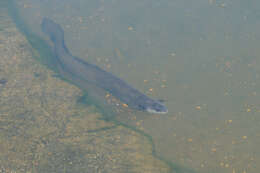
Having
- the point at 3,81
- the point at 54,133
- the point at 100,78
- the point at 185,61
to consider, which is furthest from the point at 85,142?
the point at 185,61

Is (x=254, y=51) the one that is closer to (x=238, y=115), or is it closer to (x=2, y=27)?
(x=238, y=115)

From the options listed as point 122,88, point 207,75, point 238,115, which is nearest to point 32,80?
point 122,88

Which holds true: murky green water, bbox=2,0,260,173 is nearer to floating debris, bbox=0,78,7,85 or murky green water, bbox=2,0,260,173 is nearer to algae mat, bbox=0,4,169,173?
algae mat, bbox=0,4,169,173

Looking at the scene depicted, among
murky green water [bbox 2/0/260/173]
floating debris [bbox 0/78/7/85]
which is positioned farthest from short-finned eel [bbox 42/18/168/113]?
floating debris [bbox 0/78/7/85]

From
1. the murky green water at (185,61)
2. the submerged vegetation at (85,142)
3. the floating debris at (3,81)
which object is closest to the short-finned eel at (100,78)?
the murky green water at (185,61)

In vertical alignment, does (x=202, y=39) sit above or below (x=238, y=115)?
above
